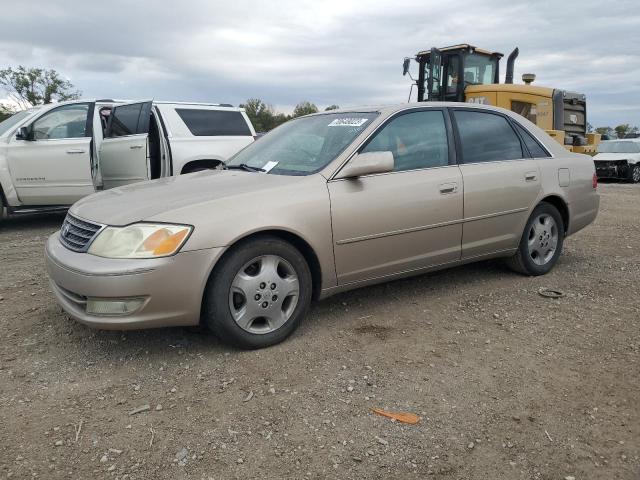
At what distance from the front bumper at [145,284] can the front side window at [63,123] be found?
5.14 meters

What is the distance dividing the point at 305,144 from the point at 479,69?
8299mm

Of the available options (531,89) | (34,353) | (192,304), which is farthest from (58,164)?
(531,89)

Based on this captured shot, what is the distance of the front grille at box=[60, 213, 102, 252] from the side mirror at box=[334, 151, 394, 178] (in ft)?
5.23

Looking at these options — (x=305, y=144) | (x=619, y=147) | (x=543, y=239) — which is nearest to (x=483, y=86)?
(x=543, y=239)

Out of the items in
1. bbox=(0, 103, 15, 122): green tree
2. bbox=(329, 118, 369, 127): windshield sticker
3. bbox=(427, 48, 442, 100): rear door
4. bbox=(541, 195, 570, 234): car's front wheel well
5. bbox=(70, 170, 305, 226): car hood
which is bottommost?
bbox=(541, 195, 570, 234): car's front wheel well

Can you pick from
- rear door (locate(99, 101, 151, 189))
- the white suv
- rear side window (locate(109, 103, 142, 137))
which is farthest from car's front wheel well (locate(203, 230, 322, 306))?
rear side window (locate(109, 103, 142, 137))

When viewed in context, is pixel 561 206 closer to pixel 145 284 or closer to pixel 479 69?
pixel 145 284

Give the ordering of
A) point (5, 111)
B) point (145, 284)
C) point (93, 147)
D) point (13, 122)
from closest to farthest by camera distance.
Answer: point (145, 284) → point (13, 122) → point (93, 147) → point (5, 111)

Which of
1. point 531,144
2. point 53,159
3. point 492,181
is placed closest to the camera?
point 492,181

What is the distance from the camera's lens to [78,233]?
3338mm

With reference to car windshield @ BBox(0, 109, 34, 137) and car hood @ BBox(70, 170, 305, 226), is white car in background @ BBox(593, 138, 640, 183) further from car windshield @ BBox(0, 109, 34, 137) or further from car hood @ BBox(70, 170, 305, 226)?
car hood @ BBox(70, 170, 305, 226)

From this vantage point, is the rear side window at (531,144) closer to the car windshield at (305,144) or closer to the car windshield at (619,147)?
the car windshield at (305,144)

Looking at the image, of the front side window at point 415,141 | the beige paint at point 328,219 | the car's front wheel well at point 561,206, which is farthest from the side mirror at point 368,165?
the car's front wheel well at point 561,206

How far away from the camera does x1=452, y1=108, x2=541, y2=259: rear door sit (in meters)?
4.29
